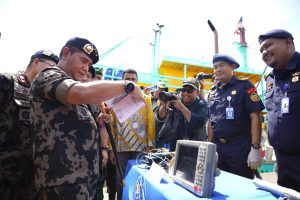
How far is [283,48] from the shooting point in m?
1.87

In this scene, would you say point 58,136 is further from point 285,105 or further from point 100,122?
point 285,105

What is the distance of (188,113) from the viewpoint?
2.55 m

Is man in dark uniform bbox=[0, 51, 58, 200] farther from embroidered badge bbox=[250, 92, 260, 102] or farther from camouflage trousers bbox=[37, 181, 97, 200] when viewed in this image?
embroidered badge bbox=[250, 92, 260, 102]

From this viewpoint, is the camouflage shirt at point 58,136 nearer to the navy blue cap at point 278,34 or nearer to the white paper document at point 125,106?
the white paper document at point 125,106

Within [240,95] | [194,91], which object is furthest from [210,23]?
[240,95]

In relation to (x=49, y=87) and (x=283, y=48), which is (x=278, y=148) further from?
(x=49, y=87)

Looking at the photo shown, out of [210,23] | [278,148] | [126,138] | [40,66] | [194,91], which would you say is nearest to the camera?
[278,148]

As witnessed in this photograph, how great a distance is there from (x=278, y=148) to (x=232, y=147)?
19.3 inches

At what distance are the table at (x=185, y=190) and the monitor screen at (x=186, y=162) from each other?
7cm

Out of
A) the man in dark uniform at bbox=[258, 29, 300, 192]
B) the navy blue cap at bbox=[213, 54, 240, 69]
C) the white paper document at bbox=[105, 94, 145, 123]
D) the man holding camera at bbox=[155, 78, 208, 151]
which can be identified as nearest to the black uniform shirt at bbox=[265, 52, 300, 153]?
the man in dark uniform at bbox=[258, 29, 300, 192]

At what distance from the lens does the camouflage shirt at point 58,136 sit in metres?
1.14

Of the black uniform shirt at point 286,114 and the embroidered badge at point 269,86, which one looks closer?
the black uniform shirt at point 286,114

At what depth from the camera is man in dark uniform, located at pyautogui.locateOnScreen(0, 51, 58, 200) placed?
154 centimetres

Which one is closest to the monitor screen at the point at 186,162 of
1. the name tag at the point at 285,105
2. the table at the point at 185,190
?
the table at the point at 185,190
